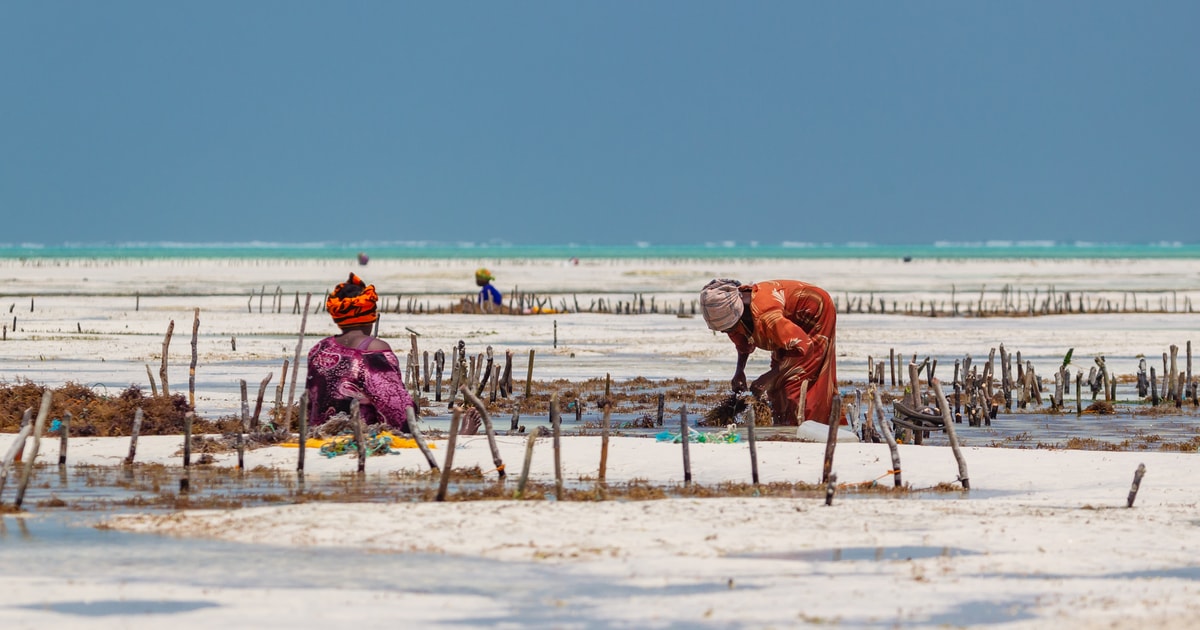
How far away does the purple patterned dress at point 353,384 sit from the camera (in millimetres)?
13414

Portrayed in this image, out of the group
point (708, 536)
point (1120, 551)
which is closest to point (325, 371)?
point (708, 536)

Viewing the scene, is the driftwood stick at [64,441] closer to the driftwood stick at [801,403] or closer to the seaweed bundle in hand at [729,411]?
the seaweed bundle in hand at [729,411]

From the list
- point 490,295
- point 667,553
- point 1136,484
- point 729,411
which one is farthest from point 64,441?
point 490,295

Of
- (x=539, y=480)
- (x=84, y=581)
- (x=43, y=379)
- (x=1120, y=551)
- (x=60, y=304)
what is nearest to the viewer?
(x=84, y=581)

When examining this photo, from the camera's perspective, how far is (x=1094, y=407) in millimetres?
17828

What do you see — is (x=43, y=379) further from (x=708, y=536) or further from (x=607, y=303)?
(x=607, y=303)

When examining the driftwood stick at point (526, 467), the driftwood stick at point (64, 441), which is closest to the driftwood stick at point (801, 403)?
the driftwood stick at point (526, 467)

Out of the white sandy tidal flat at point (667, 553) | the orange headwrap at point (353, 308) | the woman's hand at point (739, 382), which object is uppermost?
the orange headwrap at point (353, 308)

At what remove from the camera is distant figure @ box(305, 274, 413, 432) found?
528 inches

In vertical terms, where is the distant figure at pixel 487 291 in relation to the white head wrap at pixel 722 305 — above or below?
above

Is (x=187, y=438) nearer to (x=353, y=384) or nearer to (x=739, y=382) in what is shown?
(x=353, y=384)

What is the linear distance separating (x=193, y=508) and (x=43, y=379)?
10.6m

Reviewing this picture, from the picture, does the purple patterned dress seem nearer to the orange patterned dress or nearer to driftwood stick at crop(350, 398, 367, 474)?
driftwood stick at crop(350, 398, 367, 474)

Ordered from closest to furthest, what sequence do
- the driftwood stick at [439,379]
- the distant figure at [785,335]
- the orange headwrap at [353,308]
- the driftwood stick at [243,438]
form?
the driftwood stick at [243,438], the orange headwrap at [353,308], the distant figure at [785,335], the driftwood stick at [439,379]
